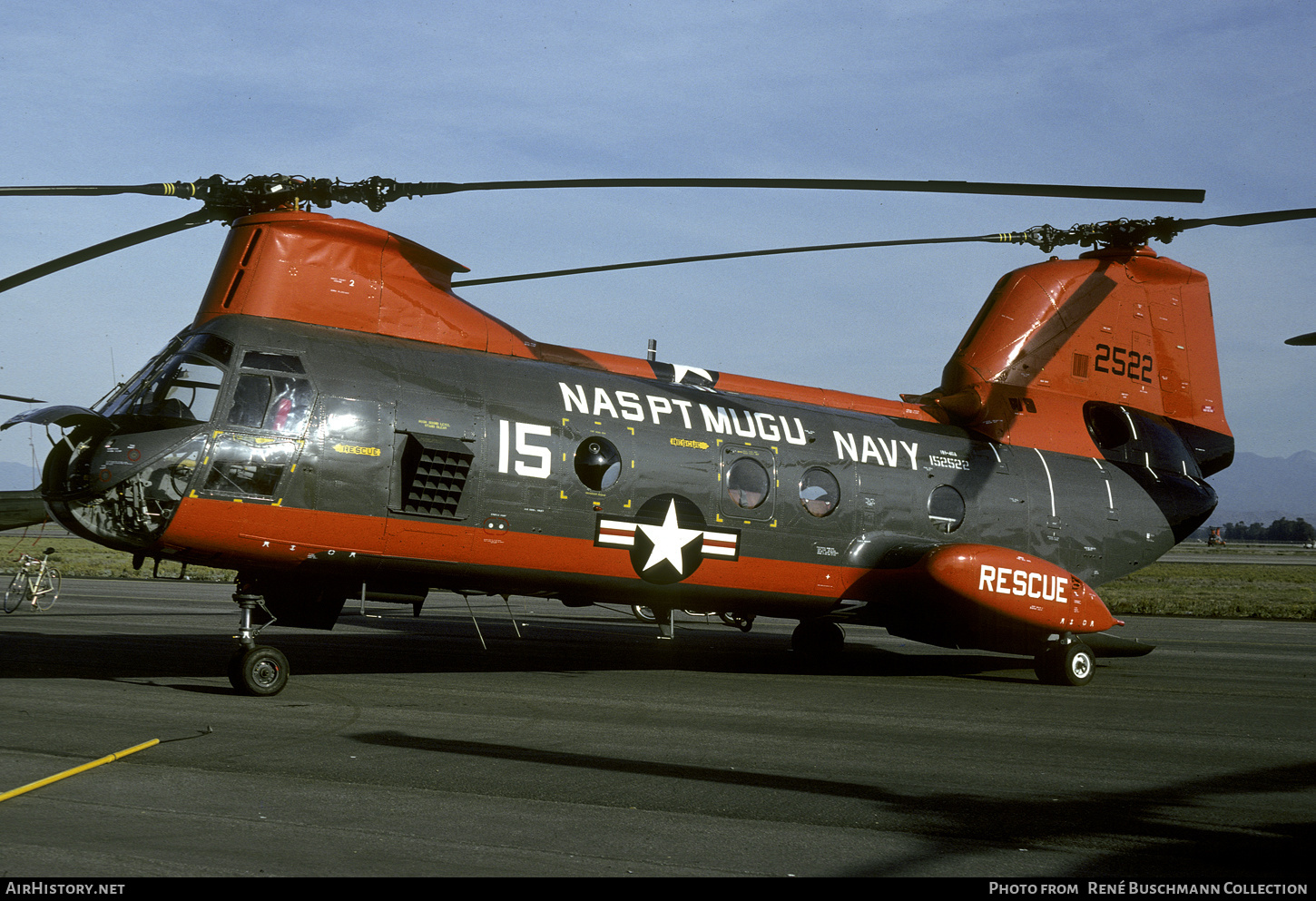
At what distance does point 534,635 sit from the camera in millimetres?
20031

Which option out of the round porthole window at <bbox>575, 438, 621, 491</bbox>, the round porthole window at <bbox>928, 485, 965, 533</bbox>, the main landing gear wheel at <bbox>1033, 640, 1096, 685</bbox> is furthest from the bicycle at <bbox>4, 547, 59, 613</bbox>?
the main landing gear wheel at <bbox>1033, 640, 1096, 685</bbox>

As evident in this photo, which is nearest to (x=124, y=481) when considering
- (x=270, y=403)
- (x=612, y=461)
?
(x=270, y=403)

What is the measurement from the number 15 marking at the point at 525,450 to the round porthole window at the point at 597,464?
1.34 feet

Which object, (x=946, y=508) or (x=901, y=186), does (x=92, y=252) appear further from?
(x=946, y=508)

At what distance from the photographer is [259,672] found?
36.5 feet

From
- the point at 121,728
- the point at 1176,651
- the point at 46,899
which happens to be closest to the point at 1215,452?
the point at 1176,651

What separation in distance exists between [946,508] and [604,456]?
5.61m

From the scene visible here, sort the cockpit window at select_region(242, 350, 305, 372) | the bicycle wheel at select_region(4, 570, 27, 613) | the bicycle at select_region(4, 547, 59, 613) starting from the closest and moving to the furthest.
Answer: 1. the cockpit window at select_region(242, 350, 305, 372)
2. the bicycle wheel at select_region(4, 570, 27, 613)
3. the bicycle at select_region(4, 547, 59, 613)

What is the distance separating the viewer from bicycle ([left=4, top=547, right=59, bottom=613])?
75.7 feet

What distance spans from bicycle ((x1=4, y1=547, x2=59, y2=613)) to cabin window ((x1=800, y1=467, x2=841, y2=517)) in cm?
1690

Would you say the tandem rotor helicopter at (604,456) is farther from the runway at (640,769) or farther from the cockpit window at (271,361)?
the runway at (640,769)

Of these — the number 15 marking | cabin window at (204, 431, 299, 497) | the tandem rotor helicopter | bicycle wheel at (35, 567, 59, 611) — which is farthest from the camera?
bicycle wheel at (35, 567, 59, 611)

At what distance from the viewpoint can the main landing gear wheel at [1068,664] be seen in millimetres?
14641

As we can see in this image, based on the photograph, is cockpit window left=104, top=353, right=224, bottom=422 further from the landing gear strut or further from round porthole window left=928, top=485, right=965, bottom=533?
round porthole window left=928, top=485, right=965, bottom=533
